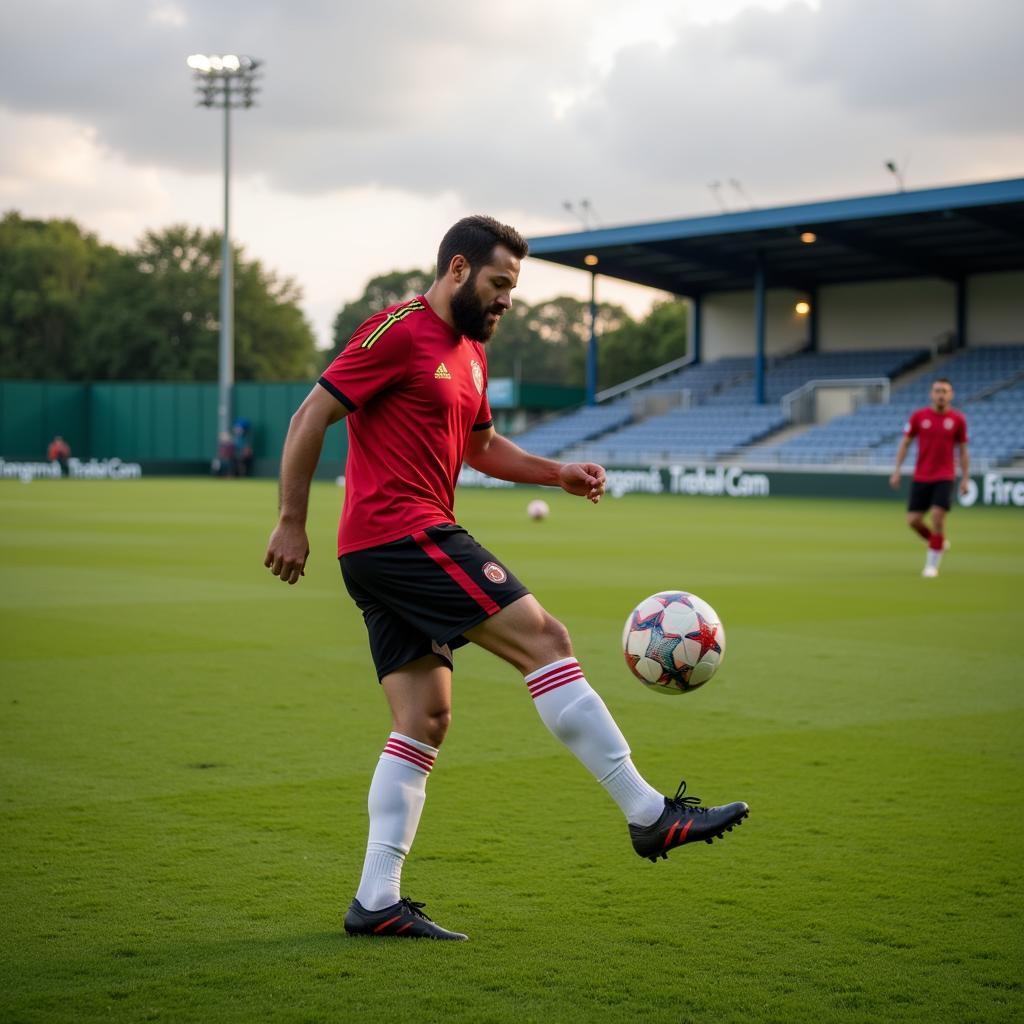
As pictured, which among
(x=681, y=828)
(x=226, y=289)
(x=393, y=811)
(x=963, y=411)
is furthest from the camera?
(x=226, y=289)

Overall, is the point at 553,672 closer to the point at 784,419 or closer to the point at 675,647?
the point at 675,647

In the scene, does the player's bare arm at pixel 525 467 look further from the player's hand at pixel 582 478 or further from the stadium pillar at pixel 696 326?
the stadium pillar at pixel 696 326

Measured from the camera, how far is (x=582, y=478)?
4.72 m

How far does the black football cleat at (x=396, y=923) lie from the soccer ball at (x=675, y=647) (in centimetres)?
148

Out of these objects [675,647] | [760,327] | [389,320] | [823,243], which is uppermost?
[823,243]

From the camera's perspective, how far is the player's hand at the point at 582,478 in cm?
473

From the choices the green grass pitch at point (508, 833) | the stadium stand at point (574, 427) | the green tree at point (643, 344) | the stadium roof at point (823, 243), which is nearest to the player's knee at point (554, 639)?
the green grass pitch at point (508, 833)

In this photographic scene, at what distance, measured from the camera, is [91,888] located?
4406mm

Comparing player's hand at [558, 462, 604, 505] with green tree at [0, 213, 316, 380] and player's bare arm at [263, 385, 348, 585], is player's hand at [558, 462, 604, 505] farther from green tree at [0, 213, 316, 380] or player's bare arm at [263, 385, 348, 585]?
green tree at [0, 213, 316, 380]

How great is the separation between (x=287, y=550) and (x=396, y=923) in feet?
3.80

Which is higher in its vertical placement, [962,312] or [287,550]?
[962,312]

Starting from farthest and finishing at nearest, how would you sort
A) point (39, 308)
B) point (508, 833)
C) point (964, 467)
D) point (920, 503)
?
point (39, 308)
point (964, 467)
point (920, 503)
point (508, 833)

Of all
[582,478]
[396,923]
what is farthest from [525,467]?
[396,923]

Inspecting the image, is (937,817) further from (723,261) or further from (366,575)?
(723,261)
